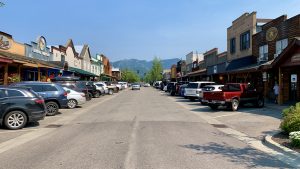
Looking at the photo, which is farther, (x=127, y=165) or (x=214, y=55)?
(x=214, y=55)

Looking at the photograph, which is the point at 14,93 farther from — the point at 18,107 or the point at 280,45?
the point at 280,45

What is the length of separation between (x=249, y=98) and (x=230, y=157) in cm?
1540

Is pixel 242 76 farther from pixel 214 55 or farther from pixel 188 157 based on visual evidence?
pixel 188 157

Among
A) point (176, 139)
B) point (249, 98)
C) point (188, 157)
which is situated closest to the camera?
point (188, 157)

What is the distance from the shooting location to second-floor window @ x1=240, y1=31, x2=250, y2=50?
38569mm

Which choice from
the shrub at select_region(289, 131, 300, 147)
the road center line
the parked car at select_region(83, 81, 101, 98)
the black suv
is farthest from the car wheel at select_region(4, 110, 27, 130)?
the parked car at select_region(83, 81, 101, 98)

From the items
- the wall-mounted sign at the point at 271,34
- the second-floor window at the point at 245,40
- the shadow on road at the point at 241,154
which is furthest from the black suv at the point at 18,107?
the second-floor window at the point at 245,40

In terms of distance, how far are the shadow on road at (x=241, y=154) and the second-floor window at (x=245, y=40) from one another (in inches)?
1195

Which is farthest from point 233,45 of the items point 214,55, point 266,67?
point 266,67

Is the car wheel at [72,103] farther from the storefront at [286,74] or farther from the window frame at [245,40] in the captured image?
the window frame at [245,40]

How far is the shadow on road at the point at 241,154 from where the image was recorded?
7797 millimetres

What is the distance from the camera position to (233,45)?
44219 millimetres

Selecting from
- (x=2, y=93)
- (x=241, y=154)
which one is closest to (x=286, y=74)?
(x=241, y=154)

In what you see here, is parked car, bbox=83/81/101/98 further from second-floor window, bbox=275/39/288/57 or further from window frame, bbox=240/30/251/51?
second-floor window, bbox=275/39/288/57
